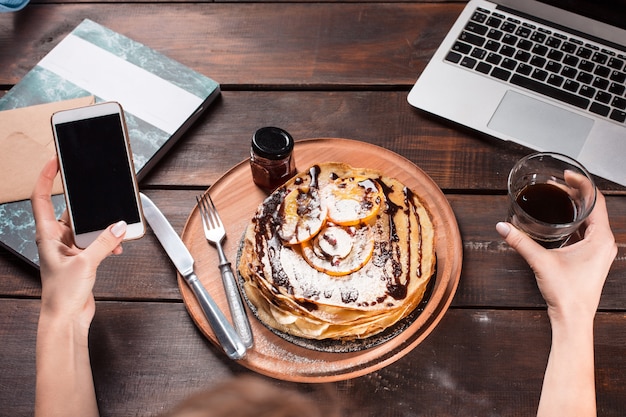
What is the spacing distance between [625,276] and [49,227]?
1.23 metres

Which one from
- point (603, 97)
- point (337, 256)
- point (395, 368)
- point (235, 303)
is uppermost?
point (603, 97)

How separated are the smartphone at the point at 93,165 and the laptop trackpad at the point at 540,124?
868 millimetres

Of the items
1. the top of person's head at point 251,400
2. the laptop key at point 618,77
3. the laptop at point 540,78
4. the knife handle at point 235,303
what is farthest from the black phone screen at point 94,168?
the laptop key at point 618,77

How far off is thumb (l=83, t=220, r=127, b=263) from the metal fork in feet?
0.65

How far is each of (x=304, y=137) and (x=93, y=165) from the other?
20.4 inches

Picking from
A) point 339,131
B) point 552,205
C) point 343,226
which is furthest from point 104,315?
point 552,205

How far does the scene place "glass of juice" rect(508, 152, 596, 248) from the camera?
48.4 inches

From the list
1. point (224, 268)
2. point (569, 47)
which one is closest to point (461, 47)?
point (569, 47)

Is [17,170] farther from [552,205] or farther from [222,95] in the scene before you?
[552,205]

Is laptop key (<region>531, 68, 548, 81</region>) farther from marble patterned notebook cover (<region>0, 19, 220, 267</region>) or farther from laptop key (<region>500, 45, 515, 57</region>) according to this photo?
marble patterned notebook cover (<region>0, 19, 220, 267</region>)

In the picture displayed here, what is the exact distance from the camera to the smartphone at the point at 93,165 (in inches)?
47.8

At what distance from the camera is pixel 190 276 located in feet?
4.24

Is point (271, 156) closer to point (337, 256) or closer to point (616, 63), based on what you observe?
point (337, 256)

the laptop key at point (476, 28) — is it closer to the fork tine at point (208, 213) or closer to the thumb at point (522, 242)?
the thumb at point (522, 242)
